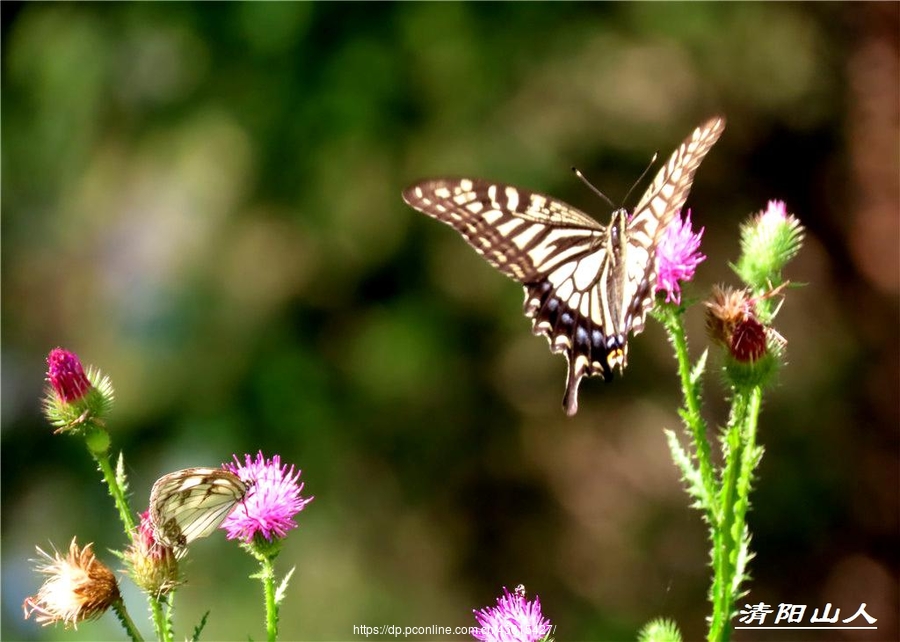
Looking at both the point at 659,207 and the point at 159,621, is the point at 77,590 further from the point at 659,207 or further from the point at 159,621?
the point at 659,207

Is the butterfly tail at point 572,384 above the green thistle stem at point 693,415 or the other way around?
above

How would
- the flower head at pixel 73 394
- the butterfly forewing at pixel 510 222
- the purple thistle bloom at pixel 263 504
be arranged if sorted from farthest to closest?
the butterfly forewing at pixel 510 222 → the flower head at pixel 73 394 → the purple thistle bloom at pixel 263 504

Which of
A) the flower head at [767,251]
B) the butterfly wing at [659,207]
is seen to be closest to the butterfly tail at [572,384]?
the butterfly wing at [659,207]

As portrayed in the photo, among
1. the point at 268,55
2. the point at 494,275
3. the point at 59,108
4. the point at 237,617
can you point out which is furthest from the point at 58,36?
the point at 237,617

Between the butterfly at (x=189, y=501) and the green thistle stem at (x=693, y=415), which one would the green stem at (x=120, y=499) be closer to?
the butterfly at (x=189, y=501)

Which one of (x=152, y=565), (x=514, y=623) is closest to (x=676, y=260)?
(x=514, y=623)
